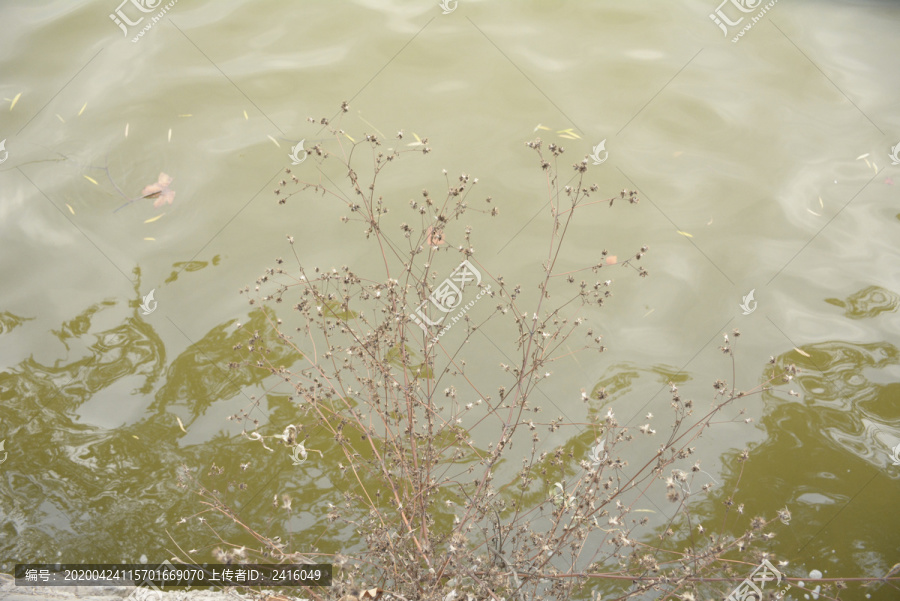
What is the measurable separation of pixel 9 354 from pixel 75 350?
0.37 metres

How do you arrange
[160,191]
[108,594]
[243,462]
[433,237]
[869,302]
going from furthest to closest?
1. [160,191]
2. [869,302]
3. [243,462]
4. [108,594]
5. [433,237]

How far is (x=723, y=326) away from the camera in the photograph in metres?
3.61

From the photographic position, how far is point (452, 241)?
3.65m

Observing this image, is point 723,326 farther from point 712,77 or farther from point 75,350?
point 75,350

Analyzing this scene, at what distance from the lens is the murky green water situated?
130 inches

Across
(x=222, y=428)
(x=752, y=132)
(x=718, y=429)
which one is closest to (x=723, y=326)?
(x=718, y=429)

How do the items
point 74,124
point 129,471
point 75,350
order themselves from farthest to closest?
point 74,124, point 75,350, point 129,471

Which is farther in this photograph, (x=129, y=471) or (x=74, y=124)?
(x=74, y=124)

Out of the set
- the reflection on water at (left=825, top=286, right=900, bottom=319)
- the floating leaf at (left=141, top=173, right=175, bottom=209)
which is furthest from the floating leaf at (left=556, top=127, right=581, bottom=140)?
the floating leaf at (left=141, top=173, right=175, bottom=209)

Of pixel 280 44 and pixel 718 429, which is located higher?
pixel 280 44

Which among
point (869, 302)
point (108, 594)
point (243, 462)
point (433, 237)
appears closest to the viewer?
point (433, 237)

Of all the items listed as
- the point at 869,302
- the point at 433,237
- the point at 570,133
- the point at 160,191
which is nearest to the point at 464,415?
the point at 433,237

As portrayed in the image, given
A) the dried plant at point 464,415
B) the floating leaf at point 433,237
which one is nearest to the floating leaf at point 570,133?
the dried plant at point 464,415

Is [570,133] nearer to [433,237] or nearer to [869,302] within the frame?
[433,237]
